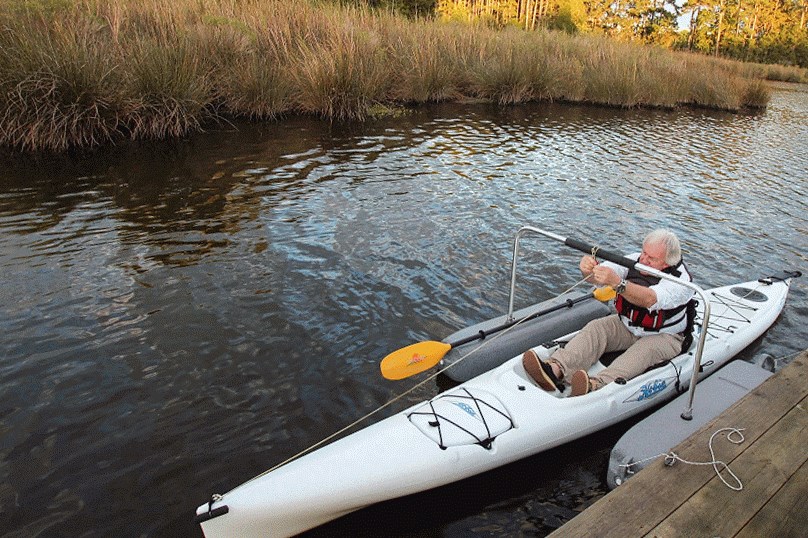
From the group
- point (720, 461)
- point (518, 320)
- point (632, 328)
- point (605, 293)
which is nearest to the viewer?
point (720, 461)

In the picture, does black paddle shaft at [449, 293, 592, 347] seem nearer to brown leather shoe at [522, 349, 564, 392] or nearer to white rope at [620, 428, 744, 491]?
brown leather shoe at [522, 349, 564, 392]

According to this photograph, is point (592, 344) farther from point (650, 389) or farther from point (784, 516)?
point (784, 516)

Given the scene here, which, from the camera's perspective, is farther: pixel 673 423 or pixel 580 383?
pixel 580 383

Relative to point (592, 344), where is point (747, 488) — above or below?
above

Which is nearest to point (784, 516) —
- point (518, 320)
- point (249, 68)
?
point (518, 320)

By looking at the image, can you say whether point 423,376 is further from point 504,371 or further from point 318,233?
point 318,233

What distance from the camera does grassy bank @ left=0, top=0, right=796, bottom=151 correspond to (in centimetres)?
1013

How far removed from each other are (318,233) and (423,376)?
340 centimetres

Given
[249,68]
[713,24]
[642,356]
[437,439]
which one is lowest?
[437,439]

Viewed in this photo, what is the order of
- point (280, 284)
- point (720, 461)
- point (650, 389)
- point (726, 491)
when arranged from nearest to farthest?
1. point (726, 491)
2. point (720, 461)
3. point (650, 389)
4. point (280, 284)

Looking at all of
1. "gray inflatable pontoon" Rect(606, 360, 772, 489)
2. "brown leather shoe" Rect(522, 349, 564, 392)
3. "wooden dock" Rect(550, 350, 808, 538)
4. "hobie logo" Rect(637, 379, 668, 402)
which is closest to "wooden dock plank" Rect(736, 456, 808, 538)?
"wooden dock" Rect(550, 350, 808, 538)

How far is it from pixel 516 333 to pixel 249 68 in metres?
10.6

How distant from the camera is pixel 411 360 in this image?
4.23 m

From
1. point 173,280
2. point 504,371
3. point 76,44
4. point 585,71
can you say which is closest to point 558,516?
point 504,371
